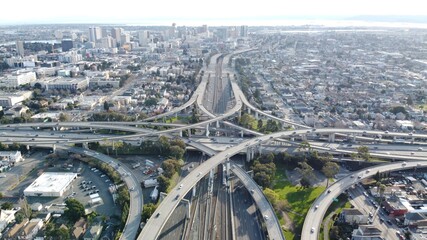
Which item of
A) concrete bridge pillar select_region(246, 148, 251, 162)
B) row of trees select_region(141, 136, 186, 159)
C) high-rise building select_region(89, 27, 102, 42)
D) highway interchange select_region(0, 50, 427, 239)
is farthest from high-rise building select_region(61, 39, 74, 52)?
concrete bridge pillar select_region(246, 148, 251, 162)

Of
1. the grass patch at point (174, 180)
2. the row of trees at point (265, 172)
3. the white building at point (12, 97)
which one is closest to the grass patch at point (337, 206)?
the row of trees at point (265, 172)

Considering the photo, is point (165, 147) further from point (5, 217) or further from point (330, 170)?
point (330, 170)

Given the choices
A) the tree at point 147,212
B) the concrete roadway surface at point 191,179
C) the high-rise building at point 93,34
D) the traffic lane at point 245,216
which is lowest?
the traffic lane at point 245,216

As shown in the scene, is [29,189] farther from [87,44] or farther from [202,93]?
[87,44]

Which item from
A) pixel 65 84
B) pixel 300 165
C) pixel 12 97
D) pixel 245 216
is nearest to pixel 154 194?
pixel 245 216

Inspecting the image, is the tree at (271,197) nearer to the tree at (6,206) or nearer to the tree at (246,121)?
the tree at (246,121)

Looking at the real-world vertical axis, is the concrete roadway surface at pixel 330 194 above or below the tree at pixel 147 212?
below
